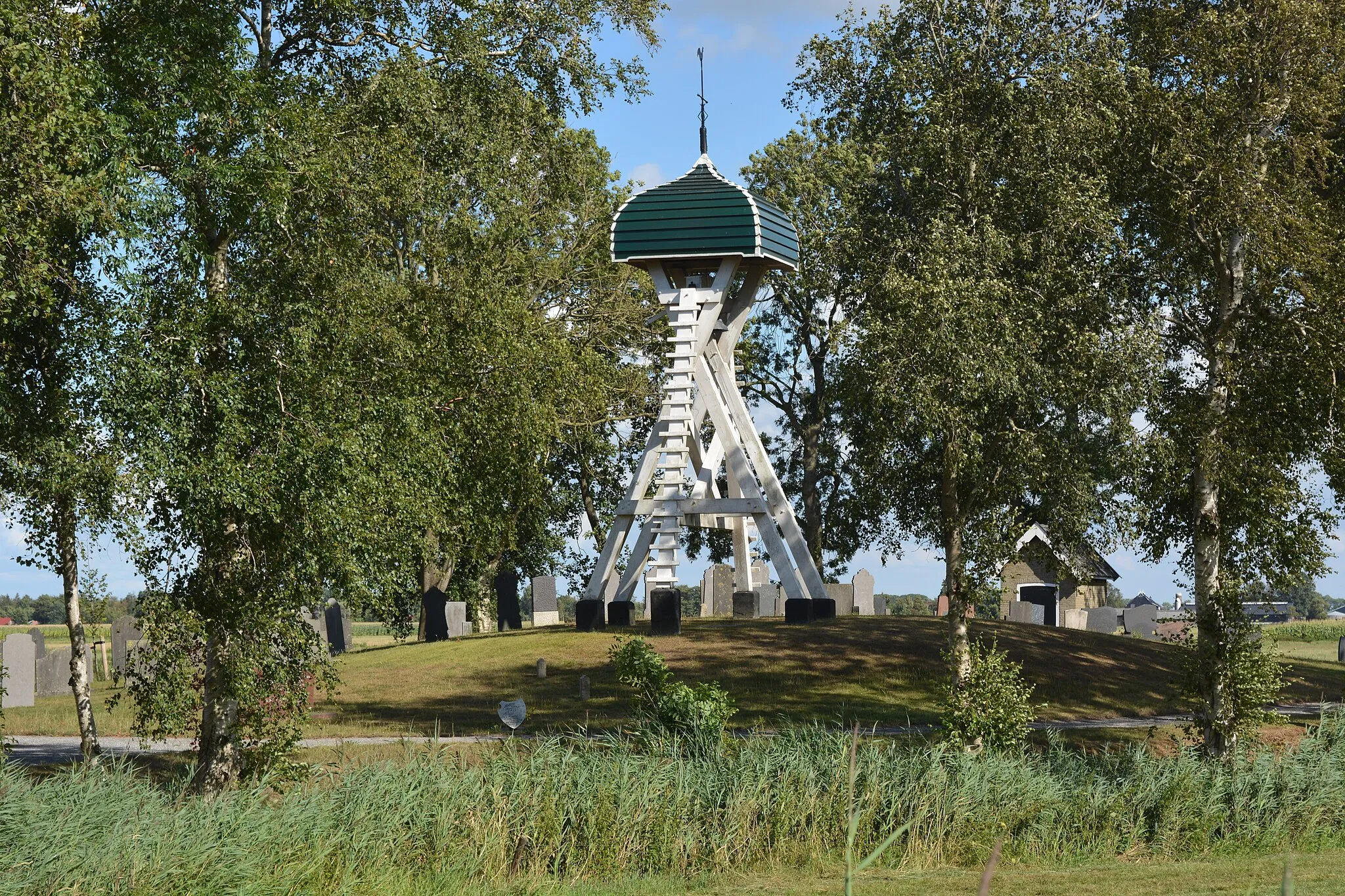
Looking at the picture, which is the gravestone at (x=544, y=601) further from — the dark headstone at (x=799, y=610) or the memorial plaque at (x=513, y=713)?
the memorial plaque at (x=513, y=713)

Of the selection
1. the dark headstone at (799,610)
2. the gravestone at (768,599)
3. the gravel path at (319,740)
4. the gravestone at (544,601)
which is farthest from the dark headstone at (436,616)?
the gravel path at (319,740)

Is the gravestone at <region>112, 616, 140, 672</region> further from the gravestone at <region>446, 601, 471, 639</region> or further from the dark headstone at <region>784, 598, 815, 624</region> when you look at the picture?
the dark headstone at <region>784, 598, 815, 624</region>

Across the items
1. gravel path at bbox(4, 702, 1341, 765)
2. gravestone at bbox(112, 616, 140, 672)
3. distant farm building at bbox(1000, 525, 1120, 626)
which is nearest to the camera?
gravel path at bbox(4, 702, 1341, 765)

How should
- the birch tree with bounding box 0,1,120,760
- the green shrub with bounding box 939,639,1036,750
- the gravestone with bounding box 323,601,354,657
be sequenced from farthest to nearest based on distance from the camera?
the gravestone with bounding box 323,601,354,657 < the green shrub with bounding box 939,639,1036,750 < the birch tree with bounding box 0,1,120,760

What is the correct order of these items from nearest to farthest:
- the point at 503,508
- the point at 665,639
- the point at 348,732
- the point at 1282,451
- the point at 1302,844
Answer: the point at 1302,844
the point at 1282,451
the point at 503,508
the point at 348,732
the point at 665,639

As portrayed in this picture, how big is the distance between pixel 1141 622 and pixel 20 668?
34977 mm

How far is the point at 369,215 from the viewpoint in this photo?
16.8 m

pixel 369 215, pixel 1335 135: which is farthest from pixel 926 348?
pixel 1335 135

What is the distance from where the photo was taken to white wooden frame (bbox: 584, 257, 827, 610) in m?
31.1

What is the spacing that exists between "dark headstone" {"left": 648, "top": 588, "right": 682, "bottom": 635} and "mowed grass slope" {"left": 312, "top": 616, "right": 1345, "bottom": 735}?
1.29 feet

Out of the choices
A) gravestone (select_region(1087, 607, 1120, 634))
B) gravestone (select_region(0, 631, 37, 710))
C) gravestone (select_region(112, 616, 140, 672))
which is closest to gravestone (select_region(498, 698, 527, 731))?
gravestone (select_region(0, 631, 37, 710))

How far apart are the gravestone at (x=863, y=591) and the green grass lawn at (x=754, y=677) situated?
652cm

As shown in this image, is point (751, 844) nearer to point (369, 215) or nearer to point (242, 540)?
point (242, 540)

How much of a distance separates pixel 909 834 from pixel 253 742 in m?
7.19
